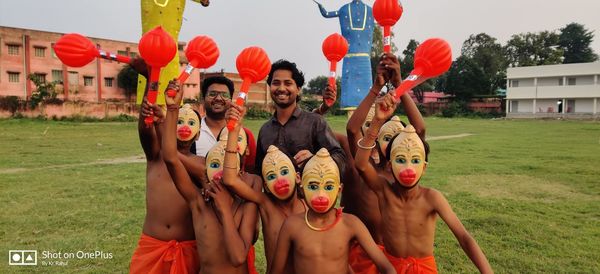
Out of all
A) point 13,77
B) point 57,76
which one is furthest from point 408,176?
point 57,76

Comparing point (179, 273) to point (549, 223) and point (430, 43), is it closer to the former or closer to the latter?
point (430, 43)

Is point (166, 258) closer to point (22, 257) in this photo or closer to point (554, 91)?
point (22, 257)

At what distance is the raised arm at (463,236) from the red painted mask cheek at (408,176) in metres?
0.28

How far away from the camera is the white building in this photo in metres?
42.8

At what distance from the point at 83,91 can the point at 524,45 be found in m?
50.3

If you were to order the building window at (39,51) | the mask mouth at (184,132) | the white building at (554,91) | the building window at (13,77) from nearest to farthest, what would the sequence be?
the mask mouth at (184,132)
the building window at (13,77)
the building window at (39,51)
the white building at (554,91)

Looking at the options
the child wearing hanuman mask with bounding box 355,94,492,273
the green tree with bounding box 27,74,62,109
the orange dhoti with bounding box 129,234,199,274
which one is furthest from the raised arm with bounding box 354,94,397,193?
the green tree with bounding box 27,74,62,109

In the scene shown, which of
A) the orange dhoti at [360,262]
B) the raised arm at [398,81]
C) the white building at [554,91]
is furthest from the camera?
the white building at [554,91]

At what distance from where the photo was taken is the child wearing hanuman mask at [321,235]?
2.87 metres

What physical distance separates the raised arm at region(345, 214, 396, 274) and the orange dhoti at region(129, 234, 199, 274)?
129 centimetres

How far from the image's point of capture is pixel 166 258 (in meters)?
3.40

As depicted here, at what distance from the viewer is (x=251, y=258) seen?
3.36 m

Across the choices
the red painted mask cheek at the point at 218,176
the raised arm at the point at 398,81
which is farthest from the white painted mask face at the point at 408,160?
Answer: the red painted mask cheek at the point at 218,176

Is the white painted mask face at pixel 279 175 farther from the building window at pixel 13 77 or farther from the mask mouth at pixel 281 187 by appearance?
the building window at pixel 13 77
